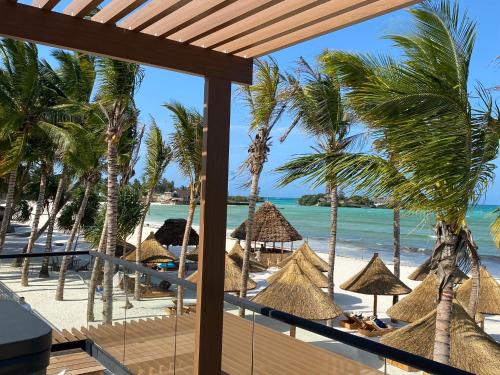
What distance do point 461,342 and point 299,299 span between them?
512 cm

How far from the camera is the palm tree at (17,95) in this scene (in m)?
12.4

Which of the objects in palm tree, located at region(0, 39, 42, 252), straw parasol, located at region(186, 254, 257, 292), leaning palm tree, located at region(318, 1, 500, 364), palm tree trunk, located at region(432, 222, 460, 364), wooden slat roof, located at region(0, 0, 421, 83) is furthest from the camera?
straw parasol, located at region(186, 254, 257, 292)

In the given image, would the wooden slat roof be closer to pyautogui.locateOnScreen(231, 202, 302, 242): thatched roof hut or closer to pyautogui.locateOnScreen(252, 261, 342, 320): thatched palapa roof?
pyautogui.locateOnScreen(252, 261, 342, 320): thatched palapa roof

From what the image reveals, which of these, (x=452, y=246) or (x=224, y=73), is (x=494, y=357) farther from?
(x=224, y=73)

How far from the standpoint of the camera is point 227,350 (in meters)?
2.84

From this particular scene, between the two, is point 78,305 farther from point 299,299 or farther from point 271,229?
point 271,229

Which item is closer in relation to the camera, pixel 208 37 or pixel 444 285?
pixel 208 37

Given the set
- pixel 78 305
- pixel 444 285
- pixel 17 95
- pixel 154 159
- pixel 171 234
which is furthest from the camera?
pixel 171 234

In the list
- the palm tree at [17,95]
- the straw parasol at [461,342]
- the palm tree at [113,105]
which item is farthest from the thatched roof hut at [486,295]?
the palm tree at [17,95]

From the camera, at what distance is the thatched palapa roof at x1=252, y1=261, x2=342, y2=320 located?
12.0 metres

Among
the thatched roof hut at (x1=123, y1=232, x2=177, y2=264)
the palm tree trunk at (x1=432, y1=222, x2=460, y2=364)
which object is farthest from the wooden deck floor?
the thatched roof hut at (x1=123, y1=232, x2=177, y2=264)

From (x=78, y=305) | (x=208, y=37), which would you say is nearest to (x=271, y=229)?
(x=78, y=305)

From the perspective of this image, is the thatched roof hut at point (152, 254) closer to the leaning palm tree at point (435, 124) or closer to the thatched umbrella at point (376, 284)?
the thatched umbrella at point (376, 284)

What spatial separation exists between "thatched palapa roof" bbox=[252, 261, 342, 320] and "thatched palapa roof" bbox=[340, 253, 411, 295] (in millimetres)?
2851
